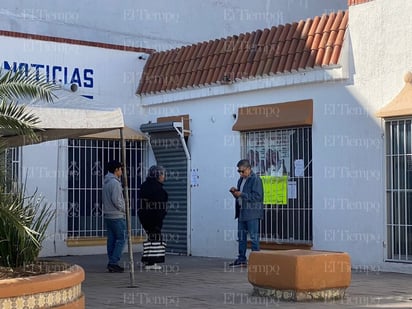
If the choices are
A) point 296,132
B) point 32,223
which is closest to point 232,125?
point 296,132

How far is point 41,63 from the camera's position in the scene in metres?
15.7

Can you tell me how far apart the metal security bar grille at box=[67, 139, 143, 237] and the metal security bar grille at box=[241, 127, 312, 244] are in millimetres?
3512

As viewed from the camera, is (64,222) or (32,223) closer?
(32,223)

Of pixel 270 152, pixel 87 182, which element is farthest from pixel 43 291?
pixel 87 182

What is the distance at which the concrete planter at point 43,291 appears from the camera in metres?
7.28

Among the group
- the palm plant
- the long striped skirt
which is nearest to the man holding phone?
the long striped skirt

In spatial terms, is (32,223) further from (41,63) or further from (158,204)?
(41,63)

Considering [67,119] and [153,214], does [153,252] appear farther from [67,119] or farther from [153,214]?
[67,119]

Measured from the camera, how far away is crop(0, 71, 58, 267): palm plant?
318 inches

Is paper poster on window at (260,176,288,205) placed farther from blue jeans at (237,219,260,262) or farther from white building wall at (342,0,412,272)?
white building wall at (342,0,412,272)

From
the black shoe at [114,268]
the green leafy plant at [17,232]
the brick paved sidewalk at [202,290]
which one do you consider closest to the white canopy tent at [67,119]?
the green leafy plant at [17,232]

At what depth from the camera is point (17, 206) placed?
8172 mm

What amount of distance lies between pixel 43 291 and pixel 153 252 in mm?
5716

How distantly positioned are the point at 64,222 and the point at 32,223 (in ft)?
24.4
